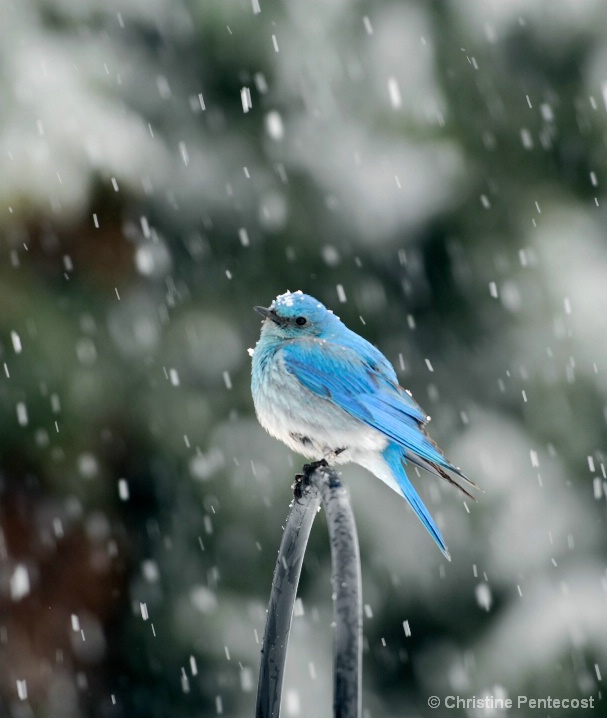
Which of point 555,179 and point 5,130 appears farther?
point 555,179

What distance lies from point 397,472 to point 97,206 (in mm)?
2569

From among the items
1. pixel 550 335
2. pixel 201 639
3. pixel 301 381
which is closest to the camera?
pixel 301 381

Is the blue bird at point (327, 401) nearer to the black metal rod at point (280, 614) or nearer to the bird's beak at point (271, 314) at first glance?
the bird's beak at point (271, 314)

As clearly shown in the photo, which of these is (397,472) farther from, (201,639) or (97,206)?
(97,206)

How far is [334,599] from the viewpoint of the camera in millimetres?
2111

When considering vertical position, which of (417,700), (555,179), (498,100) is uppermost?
(498,100)

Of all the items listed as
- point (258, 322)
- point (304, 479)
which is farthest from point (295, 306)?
point (258, 322)

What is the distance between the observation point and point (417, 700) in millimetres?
5441

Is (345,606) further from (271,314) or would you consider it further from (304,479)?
(271,314)

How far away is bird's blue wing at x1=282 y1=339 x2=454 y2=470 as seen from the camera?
378cm

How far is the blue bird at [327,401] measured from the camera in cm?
375

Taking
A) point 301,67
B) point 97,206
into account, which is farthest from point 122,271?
point 301,67

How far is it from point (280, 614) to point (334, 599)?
33 centimetres

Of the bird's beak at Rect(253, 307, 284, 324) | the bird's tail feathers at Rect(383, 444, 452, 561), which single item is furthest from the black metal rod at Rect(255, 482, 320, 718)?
the bird's beak at Rect(253, 307, 284, 324)
